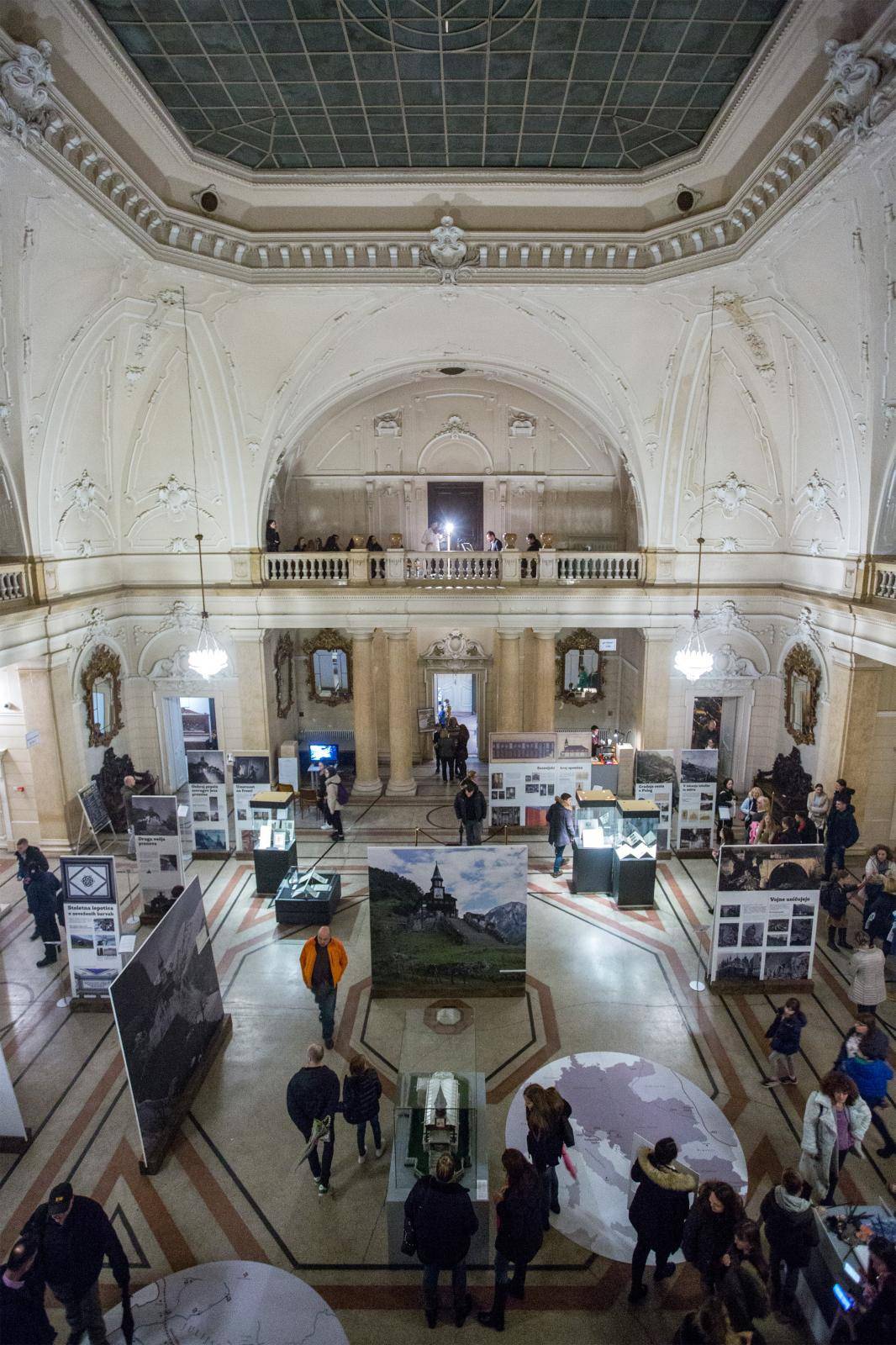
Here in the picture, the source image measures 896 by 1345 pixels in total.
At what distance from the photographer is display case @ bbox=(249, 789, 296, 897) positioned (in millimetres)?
11195

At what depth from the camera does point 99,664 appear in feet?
45.3

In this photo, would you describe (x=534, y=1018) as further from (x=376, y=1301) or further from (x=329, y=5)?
(x=329, y=5)

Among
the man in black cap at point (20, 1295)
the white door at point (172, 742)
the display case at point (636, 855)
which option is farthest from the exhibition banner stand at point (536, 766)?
the man in black cap at point (20, 1295)

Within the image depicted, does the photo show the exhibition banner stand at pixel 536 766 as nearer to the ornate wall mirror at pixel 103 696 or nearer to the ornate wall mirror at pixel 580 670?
the ornate wall mirror at pixel 580 670

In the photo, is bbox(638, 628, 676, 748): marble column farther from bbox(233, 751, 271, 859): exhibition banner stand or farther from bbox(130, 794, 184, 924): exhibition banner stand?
bbox(130, 794, 184, 924): exhibition banner stand

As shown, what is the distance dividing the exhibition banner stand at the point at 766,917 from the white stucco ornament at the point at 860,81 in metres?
A: 6.88

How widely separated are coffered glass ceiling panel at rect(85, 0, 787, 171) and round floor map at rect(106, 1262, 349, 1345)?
403 inches

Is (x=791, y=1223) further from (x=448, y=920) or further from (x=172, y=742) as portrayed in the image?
(x=172, y=742)

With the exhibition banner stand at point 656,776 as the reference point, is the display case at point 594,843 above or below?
below

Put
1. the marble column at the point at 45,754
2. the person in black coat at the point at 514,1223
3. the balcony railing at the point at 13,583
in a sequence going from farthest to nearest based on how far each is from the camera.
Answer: the marble column at the point at 45,754, the balcony railing at the point at 13,583, the person in black coat at the point at 514,1223

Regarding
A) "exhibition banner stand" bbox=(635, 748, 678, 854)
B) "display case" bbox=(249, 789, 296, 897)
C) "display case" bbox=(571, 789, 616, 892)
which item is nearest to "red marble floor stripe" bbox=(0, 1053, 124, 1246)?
"display case" bbox=(249, 789, 296, 897)

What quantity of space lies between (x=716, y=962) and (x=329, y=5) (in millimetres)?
10291

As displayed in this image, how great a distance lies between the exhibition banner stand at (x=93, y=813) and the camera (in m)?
12.8

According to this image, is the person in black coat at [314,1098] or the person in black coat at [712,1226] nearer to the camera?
the person in black coat at [712,1226]
